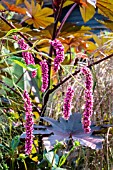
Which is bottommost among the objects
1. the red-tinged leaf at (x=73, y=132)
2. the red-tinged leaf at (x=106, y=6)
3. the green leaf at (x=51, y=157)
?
the green leaf at (x=51, y=157)

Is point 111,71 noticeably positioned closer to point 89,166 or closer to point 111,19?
point 111,19

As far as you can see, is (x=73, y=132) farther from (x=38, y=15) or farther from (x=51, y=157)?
(x=38, y=15)

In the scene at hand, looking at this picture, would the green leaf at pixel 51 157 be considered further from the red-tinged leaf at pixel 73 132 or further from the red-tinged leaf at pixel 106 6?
the red-tinged leaf at pixel 106 6

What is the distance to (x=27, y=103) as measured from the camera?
26.6 inches

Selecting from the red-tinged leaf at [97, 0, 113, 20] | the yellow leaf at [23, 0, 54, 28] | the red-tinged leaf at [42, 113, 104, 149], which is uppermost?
the yellow leaf at [23, 0, 54, 28]

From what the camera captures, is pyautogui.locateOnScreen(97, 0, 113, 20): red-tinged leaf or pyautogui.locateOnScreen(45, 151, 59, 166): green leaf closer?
pyautogui.locateOnScreen(45, 151, 59, 166): green leaf

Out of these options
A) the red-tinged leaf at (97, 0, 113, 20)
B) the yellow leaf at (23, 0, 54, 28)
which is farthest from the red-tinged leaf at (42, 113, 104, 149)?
the yellow leaf at (23, 0, 54, 28)

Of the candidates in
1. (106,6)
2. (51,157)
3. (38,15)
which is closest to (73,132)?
(51,157)

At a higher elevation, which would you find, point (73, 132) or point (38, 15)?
point (38, 15)

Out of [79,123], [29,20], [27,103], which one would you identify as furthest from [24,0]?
[27,103]

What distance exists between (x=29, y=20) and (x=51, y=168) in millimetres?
596

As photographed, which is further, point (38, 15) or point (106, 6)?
point (38, 15)

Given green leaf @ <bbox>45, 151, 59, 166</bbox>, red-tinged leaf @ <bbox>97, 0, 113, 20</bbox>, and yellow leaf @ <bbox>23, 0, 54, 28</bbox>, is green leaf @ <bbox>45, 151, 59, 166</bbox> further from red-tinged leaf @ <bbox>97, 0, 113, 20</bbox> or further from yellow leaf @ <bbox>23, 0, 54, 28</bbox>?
yellow leaf @ <bbox>23, 0, 54, 28</bbox>

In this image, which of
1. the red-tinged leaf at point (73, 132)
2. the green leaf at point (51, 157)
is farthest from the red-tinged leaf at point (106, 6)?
the green leaf at point (51, 157)
